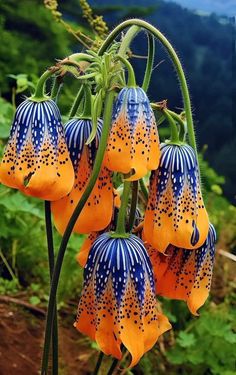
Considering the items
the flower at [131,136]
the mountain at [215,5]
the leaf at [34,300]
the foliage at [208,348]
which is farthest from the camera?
the mountain at [215,5]

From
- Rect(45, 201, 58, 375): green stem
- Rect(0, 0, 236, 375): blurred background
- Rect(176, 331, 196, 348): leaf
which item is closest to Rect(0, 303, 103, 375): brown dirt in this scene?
Rect(0, 0, 236, 375): blurred background

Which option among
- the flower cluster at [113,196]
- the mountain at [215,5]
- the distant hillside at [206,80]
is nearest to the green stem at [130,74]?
the flower cluster at [113,196]

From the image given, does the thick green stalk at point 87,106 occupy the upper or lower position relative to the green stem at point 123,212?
upper

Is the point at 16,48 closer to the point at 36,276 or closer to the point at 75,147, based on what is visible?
the point at 36,276

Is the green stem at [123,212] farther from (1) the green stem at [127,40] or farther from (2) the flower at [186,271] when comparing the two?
(1) the green stem at [127,40]

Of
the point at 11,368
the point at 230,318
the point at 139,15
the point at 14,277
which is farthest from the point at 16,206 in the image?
the point at 139,15

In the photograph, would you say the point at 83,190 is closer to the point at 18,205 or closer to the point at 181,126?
the point at 181,126
